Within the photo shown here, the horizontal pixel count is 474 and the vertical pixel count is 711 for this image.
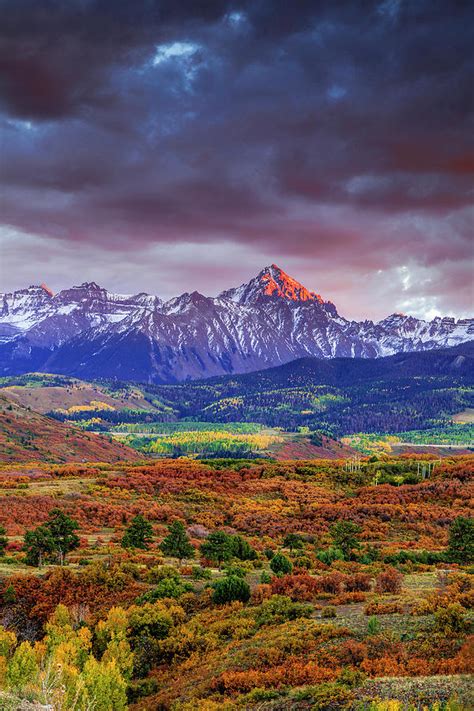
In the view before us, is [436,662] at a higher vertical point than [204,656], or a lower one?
higher

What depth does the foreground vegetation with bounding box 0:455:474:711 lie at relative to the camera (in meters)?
20.3

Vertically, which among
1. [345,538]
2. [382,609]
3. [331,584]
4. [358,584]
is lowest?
[345,538]

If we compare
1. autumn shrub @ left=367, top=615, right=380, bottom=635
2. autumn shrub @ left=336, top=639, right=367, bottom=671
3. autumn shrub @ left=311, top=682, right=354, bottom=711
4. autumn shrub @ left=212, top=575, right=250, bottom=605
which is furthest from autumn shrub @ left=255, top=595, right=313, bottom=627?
autumn shrub @ left=311, top=682, right=354, bottom=711

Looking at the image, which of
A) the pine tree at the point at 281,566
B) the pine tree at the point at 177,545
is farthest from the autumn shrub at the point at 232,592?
the pine tree at the point at 177,545

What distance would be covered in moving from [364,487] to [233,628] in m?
68.5

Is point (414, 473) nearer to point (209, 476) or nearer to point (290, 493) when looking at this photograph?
point (290, 493)

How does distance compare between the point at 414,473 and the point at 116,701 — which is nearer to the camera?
the point at 116,701

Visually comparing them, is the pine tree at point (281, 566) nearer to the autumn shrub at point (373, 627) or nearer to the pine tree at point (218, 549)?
the pine tree at point (218, 549)

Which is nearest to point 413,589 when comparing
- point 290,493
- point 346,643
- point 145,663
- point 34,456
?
point 346,643

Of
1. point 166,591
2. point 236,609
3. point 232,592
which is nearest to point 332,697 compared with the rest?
point 236,609

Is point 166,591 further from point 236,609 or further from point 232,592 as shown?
point 236,609

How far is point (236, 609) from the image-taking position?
32781 mm

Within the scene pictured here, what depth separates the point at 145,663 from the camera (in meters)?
28.7

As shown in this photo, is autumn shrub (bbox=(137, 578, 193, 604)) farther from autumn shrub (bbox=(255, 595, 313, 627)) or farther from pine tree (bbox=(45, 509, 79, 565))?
pine tree (bbox=(45, 509, 79, 565))
